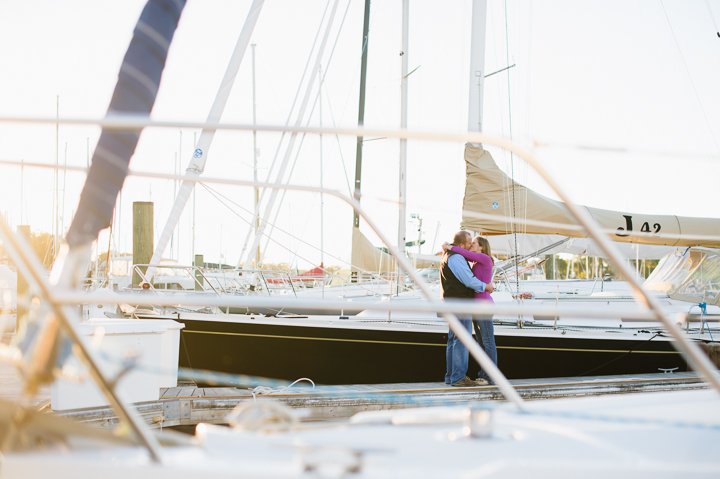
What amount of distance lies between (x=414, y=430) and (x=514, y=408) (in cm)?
34

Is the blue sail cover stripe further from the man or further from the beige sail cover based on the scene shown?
the beige sail cover

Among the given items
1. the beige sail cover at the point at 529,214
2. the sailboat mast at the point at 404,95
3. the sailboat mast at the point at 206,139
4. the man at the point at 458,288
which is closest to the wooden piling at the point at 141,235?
the sailboat mast at the point at 206,139

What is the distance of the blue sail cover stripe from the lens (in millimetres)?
1460

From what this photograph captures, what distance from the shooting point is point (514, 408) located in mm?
1452

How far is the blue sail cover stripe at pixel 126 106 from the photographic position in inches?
57.5

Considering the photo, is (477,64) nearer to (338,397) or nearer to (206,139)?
(206,139)

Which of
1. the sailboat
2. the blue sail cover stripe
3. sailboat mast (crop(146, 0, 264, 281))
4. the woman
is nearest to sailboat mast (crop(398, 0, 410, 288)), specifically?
the sailboat

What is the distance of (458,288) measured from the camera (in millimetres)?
4066

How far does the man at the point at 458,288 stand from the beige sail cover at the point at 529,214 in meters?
1.32

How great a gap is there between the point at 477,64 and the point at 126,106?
5.56 metres

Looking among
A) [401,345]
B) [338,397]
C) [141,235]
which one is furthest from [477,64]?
[141,235]

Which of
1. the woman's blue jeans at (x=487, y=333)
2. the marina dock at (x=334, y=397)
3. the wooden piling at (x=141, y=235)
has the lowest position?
the marina dock at (x=334, y=397)

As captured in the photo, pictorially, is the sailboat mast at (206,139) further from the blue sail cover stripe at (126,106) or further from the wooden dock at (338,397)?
the blue sail cover stripe at (126,106)

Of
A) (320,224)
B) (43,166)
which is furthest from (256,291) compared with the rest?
(320,224)
